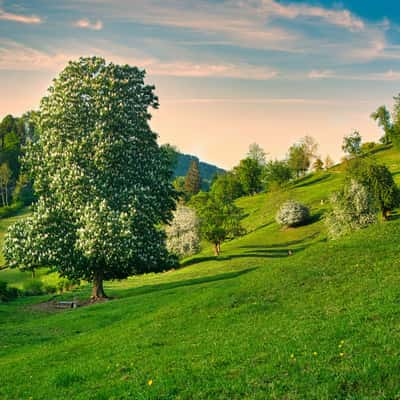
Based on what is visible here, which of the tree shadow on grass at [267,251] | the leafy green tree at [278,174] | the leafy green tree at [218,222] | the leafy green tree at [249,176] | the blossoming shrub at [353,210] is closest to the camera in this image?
the blossoming shrub at [353,210]

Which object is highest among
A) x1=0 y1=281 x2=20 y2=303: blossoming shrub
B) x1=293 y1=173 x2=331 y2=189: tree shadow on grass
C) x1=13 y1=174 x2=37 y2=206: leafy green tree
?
x1=13 y1=174 x2=37 y2=206: leafy green tree

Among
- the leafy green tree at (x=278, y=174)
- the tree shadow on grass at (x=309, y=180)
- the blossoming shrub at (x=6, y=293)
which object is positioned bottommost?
the blossoming shrub at (x=6, y=293)

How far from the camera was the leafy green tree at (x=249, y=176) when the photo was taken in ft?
566

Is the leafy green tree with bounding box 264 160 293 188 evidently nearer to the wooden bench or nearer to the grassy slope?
the wooden bench

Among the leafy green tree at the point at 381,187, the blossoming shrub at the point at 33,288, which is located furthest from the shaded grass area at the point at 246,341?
the leafy green tree at the point at 381,187

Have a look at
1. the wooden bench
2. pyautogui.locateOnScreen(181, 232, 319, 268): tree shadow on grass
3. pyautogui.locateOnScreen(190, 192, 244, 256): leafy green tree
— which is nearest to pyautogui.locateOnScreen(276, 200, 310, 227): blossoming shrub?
pyautogui.locateOnScreen(181, 232, 319, 268): tree shadow on grass

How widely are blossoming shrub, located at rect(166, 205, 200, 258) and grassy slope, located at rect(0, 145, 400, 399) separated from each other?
57.0 metres

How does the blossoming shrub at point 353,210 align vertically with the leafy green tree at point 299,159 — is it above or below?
below

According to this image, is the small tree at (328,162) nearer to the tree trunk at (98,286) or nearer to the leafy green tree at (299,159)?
the leafy green tree at (299,159)

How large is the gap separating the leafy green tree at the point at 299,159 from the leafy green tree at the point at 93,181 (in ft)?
426

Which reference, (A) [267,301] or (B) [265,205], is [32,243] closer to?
(A) [267,301]

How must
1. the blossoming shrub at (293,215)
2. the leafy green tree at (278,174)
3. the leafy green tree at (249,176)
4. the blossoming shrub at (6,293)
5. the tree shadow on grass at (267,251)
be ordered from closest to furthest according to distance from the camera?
the blossoming shrub at (6,293), the tree shadow on grass at (267,251), the blossoming shrub at (293,215), the leafy green tree at (278,174), the leafy green tree at (249,176)

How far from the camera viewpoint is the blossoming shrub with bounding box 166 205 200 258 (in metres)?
98.6

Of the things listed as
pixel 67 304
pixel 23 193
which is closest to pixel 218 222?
pixel 67 304
